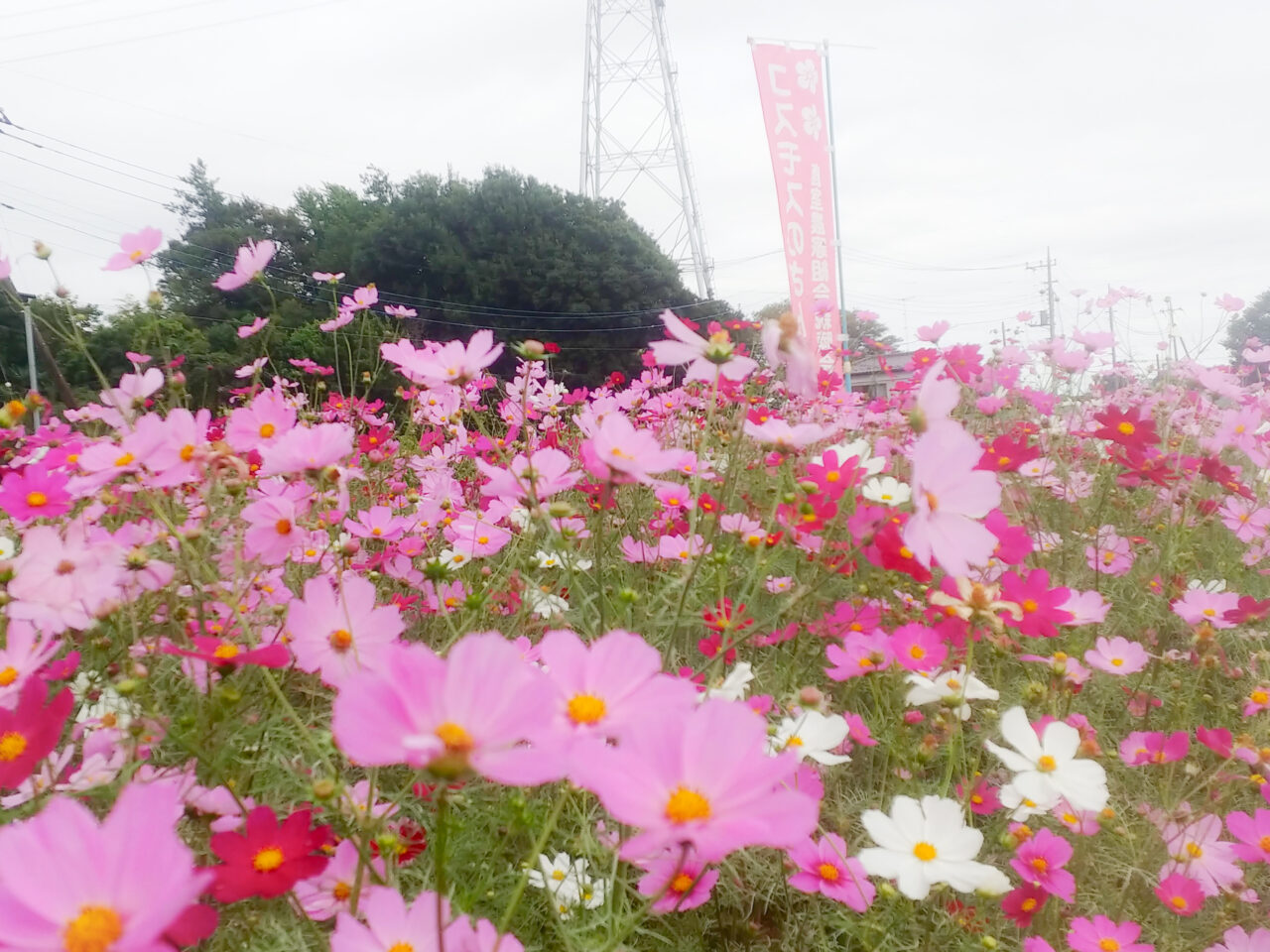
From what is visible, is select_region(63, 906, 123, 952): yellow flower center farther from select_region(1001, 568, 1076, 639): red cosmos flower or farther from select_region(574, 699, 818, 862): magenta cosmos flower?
select_region(1001, 568, 1076, 639): red cosmos flower

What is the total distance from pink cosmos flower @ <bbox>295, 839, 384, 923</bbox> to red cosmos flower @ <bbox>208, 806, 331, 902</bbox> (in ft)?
Result: 0.19

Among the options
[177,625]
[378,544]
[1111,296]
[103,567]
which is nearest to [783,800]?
[103,567]

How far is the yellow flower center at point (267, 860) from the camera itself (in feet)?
1.27

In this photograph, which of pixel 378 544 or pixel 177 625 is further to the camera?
pixel 378 544

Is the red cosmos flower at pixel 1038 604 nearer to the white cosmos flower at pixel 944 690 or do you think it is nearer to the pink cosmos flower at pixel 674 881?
the white cosmos flower at pixel 944 690

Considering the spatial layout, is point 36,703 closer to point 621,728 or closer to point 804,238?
point 621,728

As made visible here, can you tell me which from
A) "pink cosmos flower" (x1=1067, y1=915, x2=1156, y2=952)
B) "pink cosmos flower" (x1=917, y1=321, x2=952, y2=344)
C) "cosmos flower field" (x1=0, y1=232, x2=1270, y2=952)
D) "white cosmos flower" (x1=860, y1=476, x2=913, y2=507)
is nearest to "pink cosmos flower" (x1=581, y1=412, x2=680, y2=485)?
"cosmos flower field" (x1=0, y1=232, x2=1270, y2=952)

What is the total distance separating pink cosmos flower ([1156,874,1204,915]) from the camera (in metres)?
0.59

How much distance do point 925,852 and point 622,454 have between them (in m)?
0.36

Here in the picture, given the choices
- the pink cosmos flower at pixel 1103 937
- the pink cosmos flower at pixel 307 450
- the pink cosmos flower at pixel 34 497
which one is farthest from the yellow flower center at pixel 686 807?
the pink cosmos flower at pixel 34 497

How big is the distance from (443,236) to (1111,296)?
8.00 m

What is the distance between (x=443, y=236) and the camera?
8914 millimetres

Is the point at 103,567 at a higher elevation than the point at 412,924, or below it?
higher

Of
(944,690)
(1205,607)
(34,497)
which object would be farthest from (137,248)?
(1205,607)
